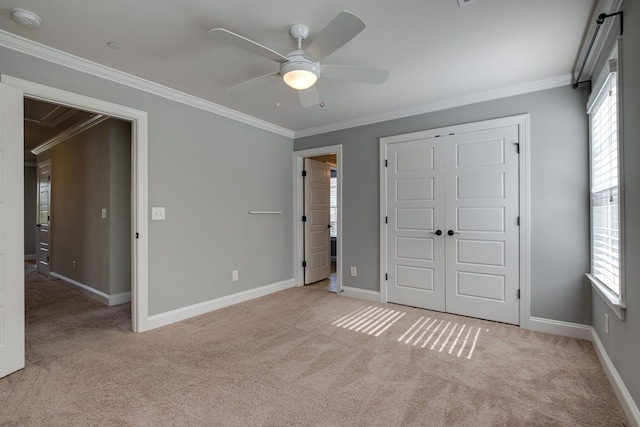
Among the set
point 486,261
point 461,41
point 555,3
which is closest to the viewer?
point 555,3

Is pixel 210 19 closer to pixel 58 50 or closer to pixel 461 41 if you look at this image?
pixel 58 50

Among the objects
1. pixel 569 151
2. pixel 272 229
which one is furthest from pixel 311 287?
pixel 569 151

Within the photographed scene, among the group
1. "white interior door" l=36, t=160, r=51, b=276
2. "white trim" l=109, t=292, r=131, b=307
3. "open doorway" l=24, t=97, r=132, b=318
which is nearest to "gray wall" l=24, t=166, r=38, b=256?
"white interior door" l=36, t=160, r=51, b=276

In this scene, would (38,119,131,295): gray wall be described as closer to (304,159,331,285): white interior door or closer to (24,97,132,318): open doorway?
(24,97,132,318): open doorway

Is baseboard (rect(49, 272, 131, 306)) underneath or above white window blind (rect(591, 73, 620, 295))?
underneath

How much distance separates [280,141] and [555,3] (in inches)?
134

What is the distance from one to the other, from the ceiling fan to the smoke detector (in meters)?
1.29

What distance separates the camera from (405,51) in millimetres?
2434

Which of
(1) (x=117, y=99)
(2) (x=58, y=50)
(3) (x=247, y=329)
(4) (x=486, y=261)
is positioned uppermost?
(2) (x=58, y=50)

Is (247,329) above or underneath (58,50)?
underneath

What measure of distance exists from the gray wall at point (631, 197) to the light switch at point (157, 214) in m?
3.58

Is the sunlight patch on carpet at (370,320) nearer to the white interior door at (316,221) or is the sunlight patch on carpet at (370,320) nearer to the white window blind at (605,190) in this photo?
the white interior door at (316,221)

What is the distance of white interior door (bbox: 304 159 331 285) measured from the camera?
489cm

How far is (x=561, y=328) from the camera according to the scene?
9.52ft
